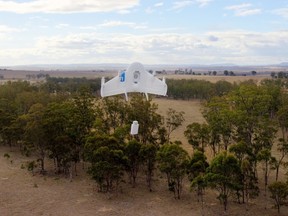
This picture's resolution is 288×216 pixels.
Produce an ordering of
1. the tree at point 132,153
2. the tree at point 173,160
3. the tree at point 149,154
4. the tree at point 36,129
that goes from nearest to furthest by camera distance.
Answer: the tree at point 173,160 → the tree at point 149,154 → the tree at point 132,153 → the tree at point 36,129

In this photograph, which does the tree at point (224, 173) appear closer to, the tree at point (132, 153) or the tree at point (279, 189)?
the tree at point (279, 189)

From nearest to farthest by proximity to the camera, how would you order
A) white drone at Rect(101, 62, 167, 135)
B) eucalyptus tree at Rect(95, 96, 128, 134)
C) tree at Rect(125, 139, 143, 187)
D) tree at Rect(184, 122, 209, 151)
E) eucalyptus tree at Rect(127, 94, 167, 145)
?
tree at Rect(125, 139, 143, 187), tree at Rect(184, 122, 209, 151), eucalyptus tree at Rect(127, 94, 167, 145), eucalyptus tree at Rect(95, 96, 128, 134), white drone at Rect(101, 62, 167, 135)

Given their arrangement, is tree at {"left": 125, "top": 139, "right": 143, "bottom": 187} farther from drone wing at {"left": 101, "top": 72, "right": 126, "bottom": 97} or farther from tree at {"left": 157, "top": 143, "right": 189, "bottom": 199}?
drone wing at {"left": 101, "top": 72, "right": 126, "bottom": 97}

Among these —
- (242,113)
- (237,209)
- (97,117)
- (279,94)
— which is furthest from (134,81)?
(279,94)

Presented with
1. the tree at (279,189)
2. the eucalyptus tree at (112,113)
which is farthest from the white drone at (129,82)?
the tree at (279,189)

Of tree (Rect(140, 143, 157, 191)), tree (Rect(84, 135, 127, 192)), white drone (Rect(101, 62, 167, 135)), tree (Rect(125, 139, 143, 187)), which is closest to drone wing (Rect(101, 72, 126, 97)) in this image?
white drone (Rect(101, 62, 167, 135))

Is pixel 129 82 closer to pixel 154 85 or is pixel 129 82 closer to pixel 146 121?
pixel 154 85

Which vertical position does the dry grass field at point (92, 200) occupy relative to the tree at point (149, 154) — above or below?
below

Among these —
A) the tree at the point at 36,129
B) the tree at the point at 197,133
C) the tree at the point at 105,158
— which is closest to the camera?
the tree at the point at 105,158

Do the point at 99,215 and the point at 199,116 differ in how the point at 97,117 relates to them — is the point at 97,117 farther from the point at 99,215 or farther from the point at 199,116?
the point at 199,116

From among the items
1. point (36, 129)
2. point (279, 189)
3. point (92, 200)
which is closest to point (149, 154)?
point (92, 200)
